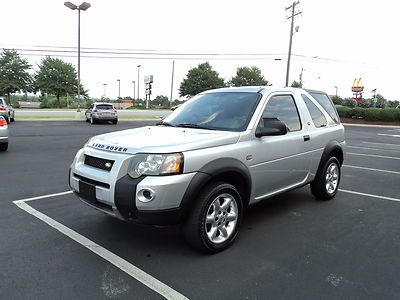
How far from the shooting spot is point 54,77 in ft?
183

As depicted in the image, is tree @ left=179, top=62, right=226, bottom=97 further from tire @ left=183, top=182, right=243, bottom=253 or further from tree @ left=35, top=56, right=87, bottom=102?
tire @ left=183, top=182, right=243, bottom=253

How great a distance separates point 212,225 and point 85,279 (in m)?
1.35

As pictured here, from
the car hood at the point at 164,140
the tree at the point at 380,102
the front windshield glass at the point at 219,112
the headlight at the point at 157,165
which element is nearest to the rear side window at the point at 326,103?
the front windshield glass at the point at 219,112

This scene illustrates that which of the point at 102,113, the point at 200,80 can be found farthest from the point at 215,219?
the point at 200,80

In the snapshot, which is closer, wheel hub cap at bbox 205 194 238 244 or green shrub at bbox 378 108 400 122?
wheel hub cap at bbox 205 194 238 244

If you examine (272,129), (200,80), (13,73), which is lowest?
(272,129)

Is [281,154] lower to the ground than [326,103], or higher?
lower

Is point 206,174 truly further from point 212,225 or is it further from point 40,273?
point 40,273

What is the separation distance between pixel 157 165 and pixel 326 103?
12.8ft

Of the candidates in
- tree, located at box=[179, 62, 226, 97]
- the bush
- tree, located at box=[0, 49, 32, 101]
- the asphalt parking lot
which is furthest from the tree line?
the asphalt parking lot

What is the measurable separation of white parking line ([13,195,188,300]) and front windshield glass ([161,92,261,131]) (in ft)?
5.94

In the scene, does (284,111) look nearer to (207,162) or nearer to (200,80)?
(207,162)

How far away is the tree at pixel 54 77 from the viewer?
182 ft

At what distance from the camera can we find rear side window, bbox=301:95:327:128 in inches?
214
